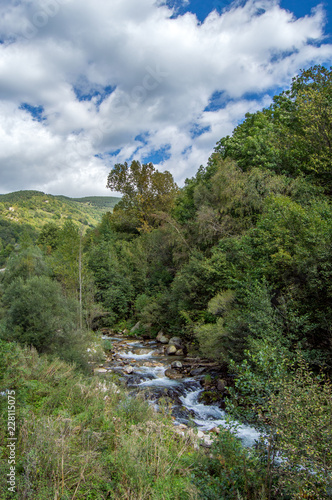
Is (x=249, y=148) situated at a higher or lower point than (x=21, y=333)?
higher

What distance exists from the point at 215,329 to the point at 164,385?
354cm

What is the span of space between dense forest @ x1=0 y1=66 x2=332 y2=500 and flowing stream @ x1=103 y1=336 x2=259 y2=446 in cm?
152

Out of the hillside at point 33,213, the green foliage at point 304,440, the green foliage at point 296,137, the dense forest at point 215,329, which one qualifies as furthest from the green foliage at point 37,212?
the green foliage at point 304,440

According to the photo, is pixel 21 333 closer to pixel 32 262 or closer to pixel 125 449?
pixel 125 449

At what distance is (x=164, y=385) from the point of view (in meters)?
12.5

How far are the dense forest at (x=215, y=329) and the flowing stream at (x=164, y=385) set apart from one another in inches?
59.8

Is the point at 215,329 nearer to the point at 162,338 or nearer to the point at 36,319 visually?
the point at 36,319

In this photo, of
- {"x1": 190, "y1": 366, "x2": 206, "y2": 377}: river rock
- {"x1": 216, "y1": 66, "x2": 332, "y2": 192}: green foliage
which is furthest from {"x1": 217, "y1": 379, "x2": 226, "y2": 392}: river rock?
{"x1": 216, "y1": 66, "x2": 332, "y2": 192}: green foliage

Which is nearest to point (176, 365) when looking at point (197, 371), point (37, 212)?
→ point (197, 371)

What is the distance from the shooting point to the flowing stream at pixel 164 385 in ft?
30.8

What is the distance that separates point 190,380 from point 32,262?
64.6 ft

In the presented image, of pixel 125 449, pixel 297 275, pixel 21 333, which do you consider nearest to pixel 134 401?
pixel 125 449

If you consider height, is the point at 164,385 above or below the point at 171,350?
above

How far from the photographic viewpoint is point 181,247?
23.0 metres
